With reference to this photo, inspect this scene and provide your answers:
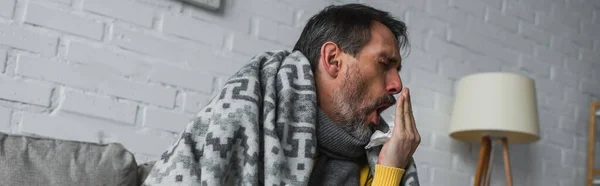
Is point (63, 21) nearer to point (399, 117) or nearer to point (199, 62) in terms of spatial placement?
point (199, 62)

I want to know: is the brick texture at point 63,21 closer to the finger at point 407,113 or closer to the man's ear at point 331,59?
the man's ear at point 331,59

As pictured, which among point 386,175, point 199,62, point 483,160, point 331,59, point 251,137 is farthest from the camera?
point 483,160

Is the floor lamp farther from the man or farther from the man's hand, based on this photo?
the man's hand

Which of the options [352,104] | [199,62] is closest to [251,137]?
[352,104]

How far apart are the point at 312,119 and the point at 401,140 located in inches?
8.6

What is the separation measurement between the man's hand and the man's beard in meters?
0.05

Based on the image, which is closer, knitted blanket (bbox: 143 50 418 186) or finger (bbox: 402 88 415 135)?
knitted blanket (bbox: 143 50 418 186)

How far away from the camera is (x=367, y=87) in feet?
5.06

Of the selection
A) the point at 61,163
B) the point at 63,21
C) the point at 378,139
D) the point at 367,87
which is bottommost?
the point at 61,163


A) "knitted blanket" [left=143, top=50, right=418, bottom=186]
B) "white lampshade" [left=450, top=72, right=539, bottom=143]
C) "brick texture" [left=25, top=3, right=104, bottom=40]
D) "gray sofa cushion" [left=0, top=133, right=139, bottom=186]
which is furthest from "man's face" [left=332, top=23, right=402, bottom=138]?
"white lampshade" [left=450, top=72, right=539, bottom=143]

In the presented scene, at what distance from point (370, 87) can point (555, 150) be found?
167cm

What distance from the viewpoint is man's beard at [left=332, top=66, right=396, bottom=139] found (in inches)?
60.3

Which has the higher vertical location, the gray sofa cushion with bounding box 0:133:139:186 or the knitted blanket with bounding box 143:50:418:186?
the knitted blanket with bounding box 143:50:418:186

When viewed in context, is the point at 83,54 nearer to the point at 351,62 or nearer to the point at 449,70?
the point at 351,62
